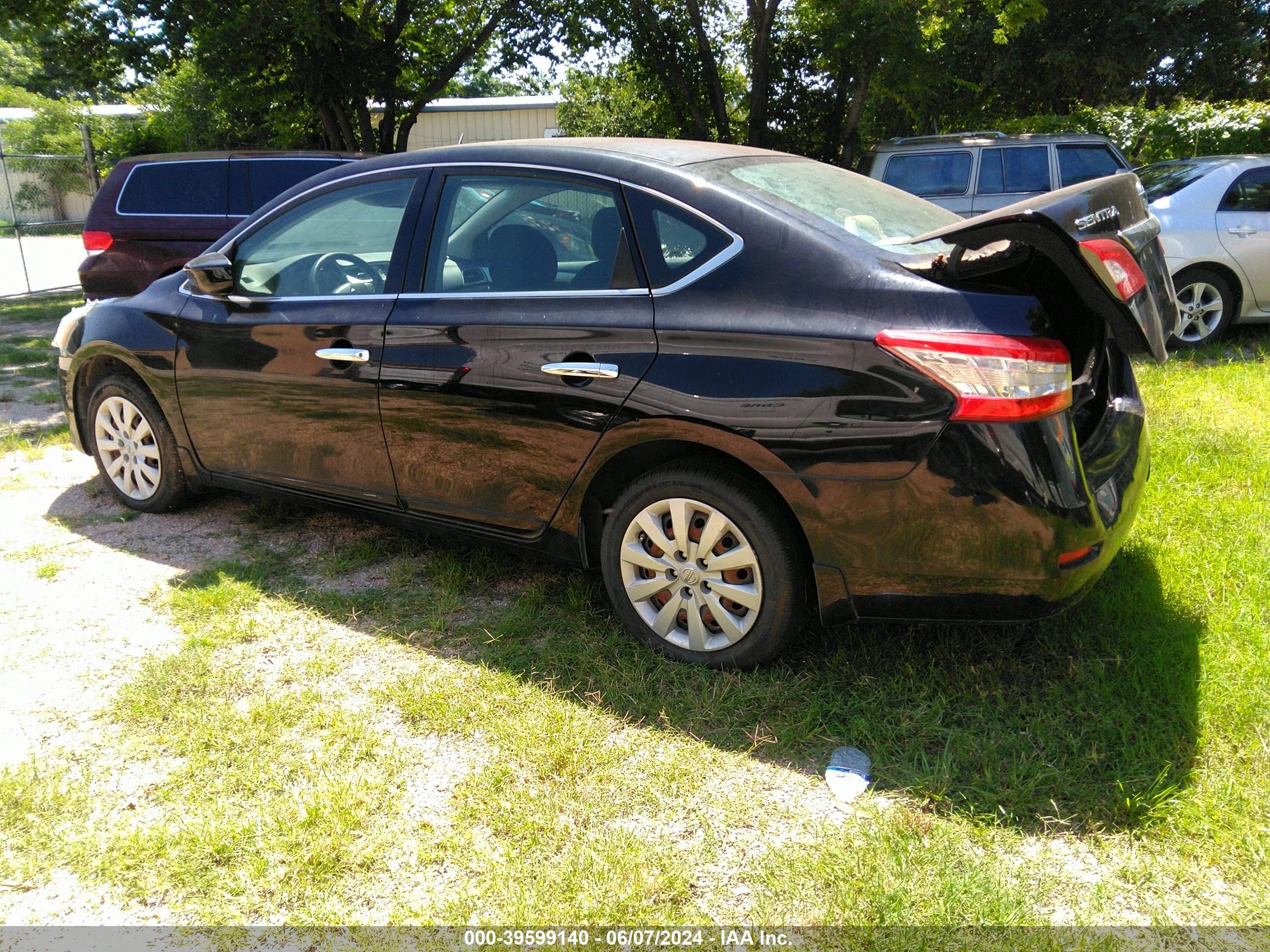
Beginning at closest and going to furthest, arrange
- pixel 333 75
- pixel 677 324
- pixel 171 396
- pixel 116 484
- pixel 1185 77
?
1. pixel 677 324
2. pixel 171 396
3. pixel 116 484
4. pixel 333 75
5. pixel 1185 77

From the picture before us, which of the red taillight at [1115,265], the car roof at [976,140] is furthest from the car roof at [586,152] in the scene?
the car roof at [976,140]

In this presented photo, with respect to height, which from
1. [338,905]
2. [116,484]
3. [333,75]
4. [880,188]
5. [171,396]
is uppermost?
[333,75]

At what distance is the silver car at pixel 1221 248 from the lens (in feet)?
25.2

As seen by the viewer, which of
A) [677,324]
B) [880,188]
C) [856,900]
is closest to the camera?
[856,900]

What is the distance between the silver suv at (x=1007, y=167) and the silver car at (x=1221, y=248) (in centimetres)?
266

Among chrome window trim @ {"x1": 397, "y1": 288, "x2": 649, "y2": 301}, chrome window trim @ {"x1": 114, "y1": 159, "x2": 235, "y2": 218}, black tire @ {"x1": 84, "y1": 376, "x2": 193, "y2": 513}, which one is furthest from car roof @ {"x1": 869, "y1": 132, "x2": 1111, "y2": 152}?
black tire @ {"x1": 84, "y1": 376, "x2": 193, "y2": 513}

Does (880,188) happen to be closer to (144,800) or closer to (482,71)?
(144,800)

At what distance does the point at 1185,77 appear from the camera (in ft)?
79.7

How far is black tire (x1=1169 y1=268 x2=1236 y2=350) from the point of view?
7.75m

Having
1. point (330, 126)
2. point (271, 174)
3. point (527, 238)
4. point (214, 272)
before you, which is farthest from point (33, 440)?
point (330, 126)

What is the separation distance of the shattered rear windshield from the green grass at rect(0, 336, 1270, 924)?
137 centimetres

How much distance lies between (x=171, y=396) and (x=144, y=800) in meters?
2.32

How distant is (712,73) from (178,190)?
11.0 meters

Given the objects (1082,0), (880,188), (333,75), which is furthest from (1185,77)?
(880,188)
